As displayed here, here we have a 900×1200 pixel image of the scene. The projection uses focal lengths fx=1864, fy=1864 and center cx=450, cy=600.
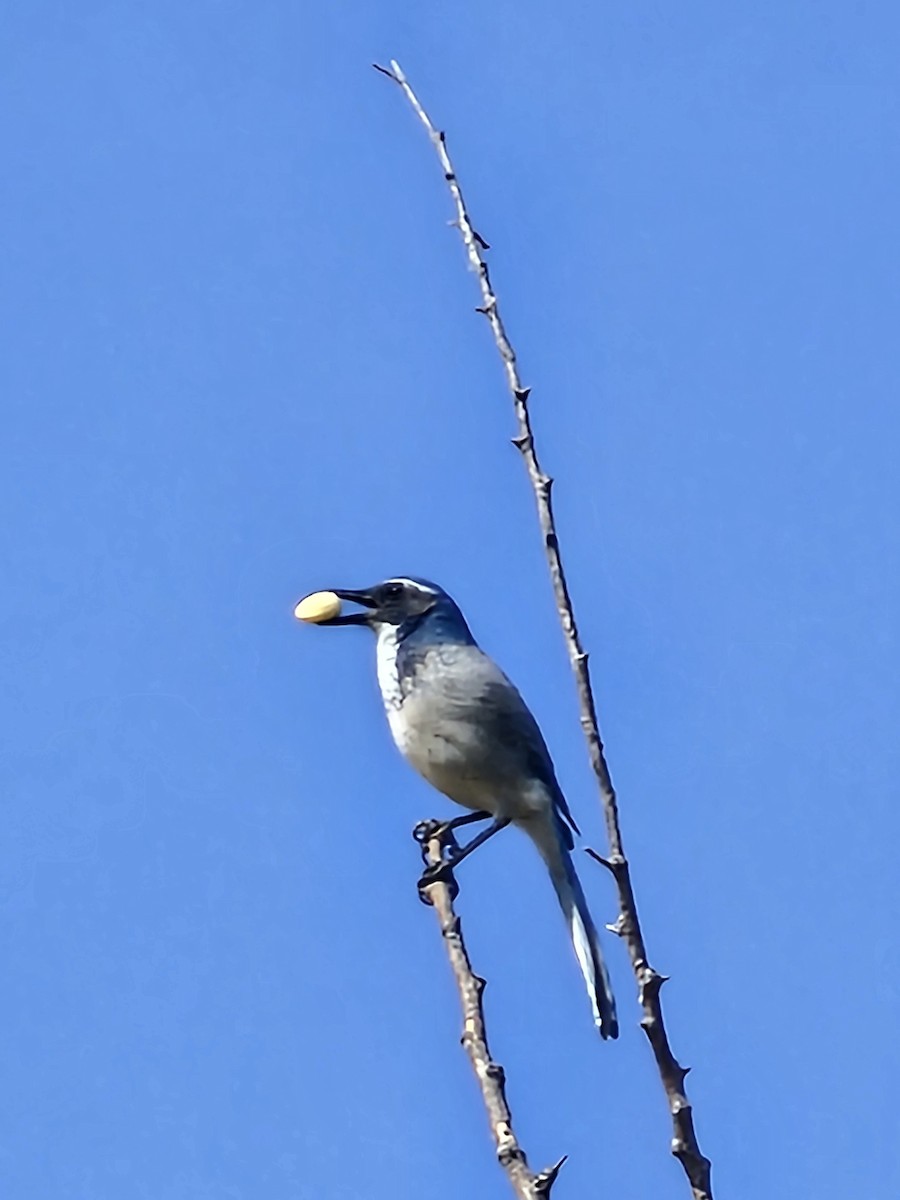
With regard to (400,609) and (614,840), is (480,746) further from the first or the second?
(614,840)

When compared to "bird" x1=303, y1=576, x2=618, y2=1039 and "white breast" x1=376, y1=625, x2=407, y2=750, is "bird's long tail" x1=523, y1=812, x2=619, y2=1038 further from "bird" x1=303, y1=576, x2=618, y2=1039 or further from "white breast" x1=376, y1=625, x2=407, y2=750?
"white breast" x1=376, y1=625, x2=407, y2=750

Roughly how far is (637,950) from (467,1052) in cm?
76

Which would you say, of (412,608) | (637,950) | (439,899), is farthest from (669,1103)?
(412,608)

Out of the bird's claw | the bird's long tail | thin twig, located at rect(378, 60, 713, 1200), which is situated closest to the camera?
thin twig, located at rect(378, 60, 713, 1200)

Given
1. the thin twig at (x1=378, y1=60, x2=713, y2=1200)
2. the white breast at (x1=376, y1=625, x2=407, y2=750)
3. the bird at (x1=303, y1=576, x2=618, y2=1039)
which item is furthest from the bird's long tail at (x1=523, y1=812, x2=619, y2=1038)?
the thin twig at (x1=378, y1=60, x2=713, y2=1200)

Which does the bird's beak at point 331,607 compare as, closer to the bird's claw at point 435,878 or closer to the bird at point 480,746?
the bird at point 480,746

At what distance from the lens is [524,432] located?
3.43 meters

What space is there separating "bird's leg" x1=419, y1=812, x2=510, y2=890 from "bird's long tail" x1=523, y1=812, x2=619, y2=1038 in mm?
148

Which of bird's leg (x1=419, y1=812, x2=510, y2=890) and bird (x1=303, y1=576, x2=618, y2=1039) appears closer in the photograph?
bird's leg (x1=419, y1=812, x2=510, y2=890)

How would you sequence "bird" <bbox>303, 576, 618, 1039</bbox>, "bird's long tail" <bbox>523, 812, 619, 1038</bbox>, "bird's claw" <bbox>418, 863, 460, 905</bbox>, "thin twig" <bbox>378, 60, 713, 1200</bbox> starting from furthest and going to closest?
"bird" <bbox>303, 576, 618, 1039</bbox>
"bird's long tail" <bbox>523, 812, 619, 1038</bbox>
"bird's claw" <bbox>418, 863, 460, 905</bbox>
"thin twig" <bbox>378, 60, 713, 1200</bbox>

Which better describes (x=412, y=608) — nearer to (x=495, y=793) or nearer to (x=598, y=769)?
(x=495, y=793)

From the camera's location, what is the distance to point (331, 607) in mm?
7195

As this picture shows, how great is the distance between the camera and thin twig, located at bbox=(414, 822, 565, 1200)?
3.19 metres

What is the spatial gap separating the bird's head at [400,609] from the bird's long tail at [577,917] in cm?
90
